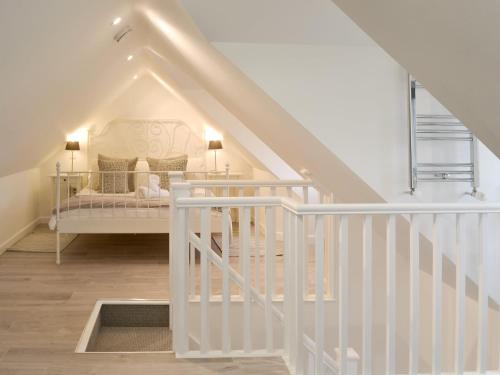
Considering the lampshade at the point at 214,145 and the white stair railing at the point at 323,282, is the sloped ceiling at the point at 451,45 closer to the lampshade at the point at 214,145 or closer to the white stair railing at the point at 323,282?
the white stair railing at the point at 323,282

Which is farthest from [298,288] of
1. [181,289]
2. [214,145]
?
[214,145]

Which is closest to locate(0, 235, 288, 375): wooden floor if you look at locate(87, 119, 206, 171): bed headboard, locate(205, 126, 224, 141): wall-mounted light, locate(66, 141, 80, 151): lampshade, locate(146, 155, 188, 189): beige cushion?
locate(146, 155, 188, 189): beige cushion

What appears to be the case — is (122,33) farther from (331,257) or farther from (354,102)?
(331,257)

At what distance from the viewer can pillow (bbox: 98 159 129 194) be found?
724 cm

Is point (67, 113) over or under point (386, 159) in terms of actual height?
over

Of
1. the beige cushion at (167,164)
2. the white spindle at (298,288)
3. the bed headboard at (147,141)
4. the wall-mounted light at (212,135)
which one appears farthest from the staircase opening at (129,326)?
the wall-mounted light at (212,135)

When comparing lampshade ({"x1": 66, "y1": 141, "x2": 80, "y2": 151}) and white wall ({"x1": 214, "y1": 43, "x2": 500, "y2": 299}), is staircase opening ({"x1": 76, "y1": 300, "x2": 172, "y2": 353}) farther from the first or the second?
lampshade ({"x1": 66, "y1": 141, "x2": 80, "y2": 151})

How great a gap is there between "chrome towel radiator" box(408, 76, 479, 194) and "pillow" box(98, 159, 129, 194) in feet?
14.8

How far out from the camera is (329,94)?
3166 mm

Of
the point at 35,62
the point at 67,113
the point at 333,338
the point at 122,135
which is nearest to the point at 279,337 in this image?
the point at 333,338

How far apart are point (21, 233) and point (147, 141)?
89.1 inches

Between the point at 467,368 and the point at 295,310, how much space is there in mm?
2182

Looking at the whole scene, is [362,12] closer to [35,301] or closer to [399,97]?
[399,97]

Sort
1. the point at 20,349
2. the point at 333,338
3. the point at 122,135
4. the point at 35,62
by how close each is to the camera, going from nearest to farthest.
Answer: the point at 20,349
the point at 35,62
the point at 333,338
the point at 122,135
